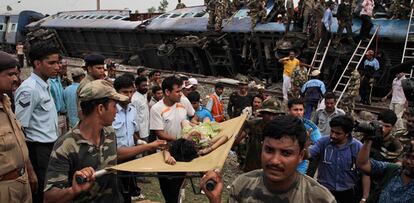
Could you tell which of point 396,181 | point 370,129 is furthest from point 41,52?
point 396,181

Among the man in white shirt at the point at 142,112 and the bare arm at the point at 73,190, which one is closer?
the bare arm at the point at 73,190

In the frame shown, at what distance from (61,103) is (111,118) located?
2.86 m

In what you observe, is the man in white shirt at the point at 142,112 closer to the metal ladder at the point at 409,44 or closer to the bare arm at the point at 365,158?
the bare arm at the point at 365,158

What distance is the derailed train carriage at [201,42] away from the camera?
12422mm

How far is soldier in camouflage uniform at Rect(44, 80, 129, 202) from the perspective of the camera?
8.05ft

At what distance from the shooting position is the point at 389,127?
3.91 m

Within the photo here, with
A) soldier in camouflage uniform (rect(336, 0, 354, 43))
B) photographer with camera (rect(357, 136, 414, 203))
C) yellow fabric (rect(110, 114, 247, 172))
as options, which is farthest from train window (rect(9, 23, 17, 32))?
photographer with camera (rect(357, 136, 414, 203))

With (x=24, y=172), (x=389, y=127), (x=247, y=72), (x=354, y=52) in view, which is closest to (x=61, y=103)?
(x=24, y=172)

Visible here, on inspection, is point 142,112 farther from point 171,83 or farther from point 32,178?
point 32,178

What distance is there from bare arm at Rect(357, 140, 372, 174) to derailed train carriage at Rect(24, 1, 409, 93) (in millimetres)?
9532

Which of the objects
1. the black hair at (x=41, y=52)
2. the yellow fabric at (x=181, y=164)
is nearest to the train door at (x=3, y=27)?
the black hair at (x=41, y=52)

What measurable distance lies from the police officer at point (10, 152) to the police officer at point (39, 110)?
0.58 meters

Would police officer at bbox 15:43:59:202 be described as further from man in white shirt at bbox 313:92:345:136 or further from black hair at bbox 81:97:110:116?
man in white shirt at bbox 313:92:345:136

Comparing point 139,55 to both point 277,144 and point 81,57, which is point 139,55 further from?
point 277,144
